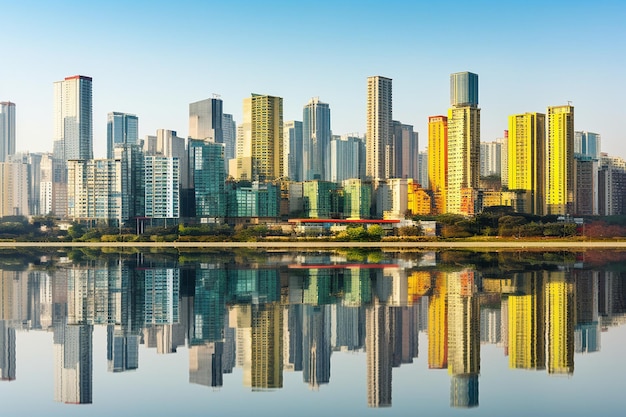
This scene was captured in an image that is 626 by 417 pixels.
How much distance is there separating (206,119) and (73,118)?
26460 millimetres

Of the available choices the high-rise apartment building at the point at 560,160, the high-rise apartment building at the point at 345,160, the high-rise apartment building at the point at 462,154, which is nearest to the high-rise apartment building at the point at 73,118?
the high-rise apartment building at the point at 345,160

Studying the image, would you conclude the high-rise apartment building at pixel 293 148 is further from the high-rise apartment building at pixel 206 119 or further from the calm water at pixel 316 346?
the calm water at pixel 316 346

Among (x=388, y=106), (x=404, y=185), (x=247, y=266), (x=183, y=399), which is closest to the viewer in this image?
(x=183, y=399)

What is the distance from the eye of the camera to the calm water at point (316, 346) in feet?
40.9

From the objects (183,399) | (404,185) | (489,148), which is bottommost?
(183,399)

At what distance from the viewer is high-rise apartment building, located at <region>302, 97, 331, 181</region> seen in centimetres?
13762

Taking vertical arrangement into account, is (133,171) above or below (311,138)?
below

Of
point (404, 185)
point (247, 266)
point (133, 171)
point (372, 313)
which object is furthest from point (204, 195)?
point (372, 313)

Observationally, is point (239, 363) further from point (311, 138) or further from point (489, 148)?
point (489, 148)

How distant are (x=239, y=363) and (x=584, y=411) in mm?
6693

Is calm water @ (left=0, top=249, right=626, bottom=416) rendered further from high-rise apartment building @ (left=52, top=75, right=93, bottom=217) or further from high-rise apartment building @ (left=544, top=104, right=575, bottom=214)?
high-rise apartment building @ (left=52, top=75, right=93, bottom=217)

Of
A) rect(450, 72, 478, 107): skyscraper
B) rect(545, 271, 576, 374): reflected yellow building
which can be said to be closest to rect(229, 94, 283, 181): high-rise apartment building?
rect(450, 72, 478, 107): skyscraper

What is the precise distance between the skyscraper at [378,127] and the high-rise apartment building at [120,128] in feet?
162

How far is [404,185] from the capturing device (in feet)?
332
